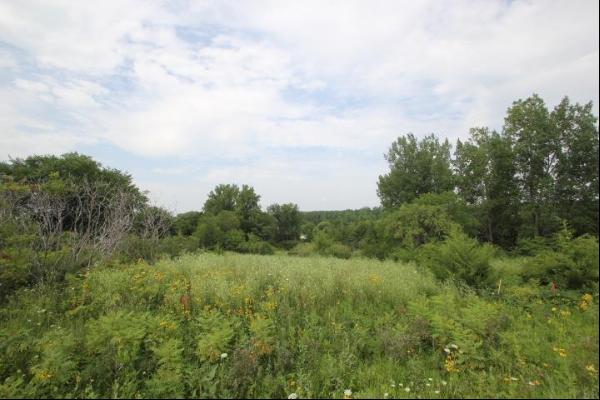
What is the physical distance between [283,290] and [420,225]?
1450 centimetres

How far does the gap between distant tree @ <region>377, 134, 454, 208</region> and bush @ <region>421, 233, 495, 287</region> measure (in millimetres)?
22789

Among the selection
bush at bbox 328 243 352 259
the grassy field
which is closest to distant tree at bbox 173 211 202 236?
bush at bbox 328 243 352 259

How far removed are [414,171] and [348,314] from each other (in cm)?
2819

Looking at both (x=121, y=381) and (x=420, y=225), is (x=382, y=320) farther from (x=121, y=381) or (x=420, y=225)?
(x=420, y=225)

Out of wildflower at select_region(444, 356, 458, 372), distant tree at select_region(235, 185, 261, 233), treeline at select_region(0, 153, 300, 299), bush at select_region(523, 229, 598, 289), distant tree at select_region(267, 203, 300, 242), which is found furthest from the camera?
distant tree at select_region(267, 203, 300, 242)

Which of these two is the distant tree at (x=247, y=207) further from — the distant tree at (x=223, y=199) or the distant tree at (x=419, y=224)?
the distant tree at (x=419, y=224)

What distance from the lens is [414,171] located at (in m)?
30.7

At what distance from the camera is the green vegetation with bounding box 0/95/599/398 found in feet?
10.3

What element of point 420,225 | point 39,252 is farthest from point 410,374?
point 420,225

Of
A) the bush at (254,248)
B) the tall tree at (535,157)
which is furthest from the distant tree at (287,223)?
the tall tree at (535,157)

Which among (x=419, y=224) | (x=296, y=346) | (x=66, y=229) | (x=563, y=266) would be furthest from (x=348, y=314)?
(x=419, y=224)

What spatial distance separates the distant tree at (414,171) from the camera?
29562mm

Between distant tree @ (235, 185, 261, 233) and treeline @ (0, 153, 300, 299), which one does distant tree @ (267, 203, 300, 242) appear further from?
treeline @ (0, 153, 300, 299)

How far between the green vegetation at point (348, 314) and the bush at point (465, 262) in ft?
0.11
